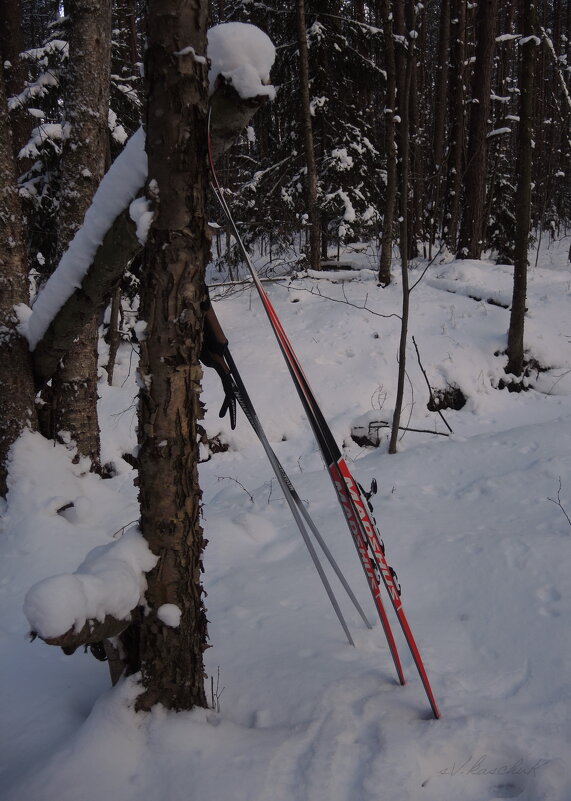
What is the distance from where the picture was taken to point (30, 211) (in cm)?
658

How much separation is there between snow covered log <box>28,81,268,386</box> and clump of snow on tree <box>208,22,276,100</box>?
24 millimetres

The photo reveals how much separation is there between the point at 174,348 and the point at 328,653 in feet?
5.68

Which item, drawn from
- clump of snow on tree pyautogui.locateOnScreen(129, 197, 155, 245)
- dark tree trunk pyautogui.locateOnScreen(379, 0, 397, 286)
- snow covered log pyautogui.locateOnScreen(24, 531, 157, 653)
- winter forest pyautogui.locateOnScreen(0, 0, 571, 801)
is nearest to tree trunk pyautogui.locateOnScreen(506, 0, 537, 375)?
winter forest pyautogui.locateOnScreen(0, 0, 571, 801)

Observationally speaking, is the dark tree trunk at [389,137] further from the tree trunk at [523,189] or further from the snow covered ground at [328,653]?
the snow covered ground at [328,653]

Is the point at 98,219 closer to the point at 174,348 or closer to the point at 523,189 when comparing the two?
the point at 174,348

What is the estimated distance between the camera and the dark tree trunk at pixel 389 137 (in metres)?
8.29

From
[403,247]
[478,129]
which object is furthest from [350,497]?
[478,129]


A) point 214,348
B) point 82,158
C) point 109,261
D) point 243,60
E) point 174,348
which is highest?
point 243,60

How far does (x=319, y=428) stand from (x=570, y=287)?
31.9 feet

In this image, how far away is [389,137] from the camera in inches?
353

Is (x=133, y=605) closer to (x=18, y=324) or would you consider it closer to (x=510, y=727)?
(x=510, y=727)

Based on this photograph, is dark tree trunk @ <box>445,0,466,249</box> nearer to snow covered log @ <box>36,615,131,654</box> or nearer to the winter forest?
the winter forest

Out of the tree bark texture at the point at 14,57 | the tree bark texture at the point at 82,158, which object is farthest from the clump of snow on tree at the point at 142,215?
the tree bark texture at the point at 14,57

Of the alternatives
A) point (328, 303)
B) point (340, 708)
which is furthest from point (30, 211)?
point (340, 708)
